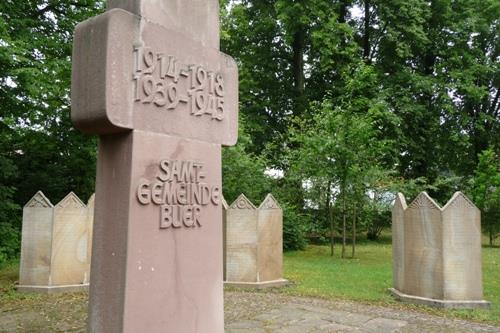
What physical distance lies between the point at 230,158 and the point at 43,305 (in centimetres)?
892

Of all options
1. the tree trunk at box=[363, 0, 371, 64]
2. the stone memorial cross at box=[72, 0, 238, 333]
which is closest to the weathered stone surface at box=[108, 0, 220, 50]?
the stone memorial cross at box=[72, 0, 238, 333]

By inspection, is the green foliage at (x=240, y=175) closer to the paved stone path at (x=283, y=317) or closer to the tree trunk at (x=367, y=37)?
the paved stone path at (x=283, y=317)

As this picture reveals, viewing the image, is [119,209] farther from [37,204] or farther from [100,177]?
[37,204]

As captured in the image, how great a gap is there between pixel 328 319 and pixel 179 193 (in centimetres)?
350

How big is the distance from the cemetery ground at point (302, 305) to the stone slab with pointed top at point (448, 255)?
0.32 metres

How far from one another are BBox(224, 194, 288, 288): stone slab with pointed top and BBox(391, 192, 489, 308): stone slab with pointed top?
271 centimetres

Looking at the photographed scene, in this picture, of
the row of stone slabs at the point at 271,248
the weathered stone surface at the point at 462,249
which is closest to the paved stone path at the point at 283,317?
the row of stone slabs at the point at 271,248

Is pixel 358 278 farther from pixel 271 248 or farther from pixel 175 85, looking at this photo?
pixel 175 85

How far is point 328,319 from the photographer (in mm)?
6512

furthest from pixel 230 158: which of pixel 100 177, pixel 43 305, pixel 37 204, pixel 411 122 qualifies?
pixel 100 177

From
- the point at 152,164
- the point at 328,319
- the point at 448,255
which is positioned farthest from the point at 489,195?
the point at 152,164

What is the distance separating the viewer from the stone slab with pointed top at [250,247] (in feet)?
30.9

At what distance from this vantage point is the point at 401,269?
8508 millimetres

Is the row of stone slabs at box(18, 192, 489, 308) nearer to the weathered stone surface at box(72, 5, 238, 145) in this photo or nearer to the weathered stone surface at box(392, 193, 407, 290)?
the weathered stone surface at box(392, 193, 407, 290)
